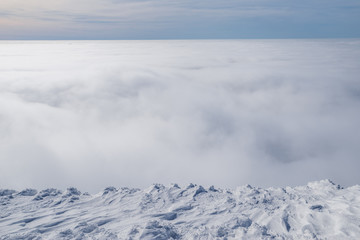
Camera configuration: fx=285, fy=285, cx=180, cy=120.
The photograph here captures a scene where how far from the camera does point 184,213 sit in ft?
18.7

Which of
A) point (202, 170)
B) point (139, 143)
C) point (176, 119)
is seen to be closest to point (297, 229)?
point (202, 170)

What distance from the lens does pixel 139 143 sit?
18.8 m

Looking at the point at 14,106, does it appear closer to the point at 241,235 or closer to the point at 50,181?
the point at 50,181

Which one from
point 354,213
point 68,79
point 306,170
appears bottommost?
point 306,170

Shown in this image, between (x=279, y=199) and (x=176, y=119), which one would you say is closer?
(x=279, y=199)

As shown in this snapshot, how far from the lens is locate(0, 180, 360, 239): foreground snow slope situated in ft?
15.9

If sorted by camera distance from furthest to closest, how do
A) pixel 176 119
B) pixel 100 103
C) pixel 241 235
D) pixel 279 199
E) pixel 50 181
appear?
pixel 100 103, pixel 176 119, pixel 50 181, pixel 279 199, pixel 241 235

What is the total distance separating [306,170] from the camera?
14906 millimetres

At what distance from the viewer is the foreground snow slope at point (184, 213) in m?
4.85

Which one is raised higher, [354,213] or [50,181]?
[354,213]

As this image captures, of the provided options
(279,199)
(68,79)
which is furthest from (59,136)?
(68,79)

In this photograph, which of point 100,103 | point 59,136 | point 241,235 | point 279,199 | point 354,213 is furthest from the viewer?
point 100,103

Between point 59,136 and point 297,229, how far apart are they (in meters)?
18.0

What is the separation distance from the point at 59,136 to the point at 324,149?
1762 cm
